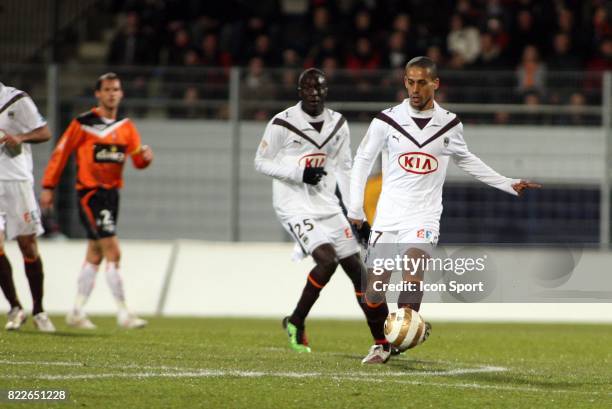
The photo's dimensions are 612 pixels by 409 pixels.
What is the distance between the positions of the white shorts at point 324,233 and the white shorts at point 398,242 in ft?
4.75

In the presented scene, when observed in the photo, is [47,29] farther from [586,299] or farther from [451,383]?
[451,383]

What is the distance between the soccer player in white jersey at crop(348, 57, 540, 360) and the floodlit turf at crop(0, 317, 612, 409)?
0.89 m

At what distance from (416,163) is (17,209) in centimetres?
447

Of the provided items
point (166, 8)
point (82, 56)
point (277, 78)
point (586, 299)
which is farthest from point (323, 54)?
point (586, 299)

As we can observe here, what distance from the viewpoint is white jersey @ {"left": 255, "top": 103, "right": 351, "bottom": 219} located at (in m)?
11.0

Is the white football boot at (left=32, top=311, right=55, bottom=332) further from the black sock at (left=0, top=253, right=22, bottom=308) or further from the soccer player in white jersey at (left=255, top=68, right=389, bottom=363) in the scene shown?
the soccer player in white jersey at (left=255, top=68, right=389, bottom=363)

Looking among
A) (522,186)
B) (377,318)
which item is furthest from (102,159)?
(522,186)

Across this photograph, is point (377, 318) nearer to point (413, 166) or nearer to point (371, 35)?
point (413, 166)

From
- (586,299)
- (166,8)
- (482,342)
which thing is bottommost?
(482,342)

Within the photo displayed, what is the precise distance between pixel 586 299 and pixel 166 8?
12832 mm

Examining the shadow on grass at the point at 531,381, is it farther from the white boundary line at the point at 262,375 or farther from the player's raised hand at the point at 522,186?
the player's raised hand at the point at 522,186

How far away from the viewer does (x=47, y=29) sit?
76.0 ft

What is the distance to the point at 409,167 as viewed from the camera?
9.47 meters

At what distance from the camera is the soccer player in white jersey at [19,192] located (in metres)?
11.9
